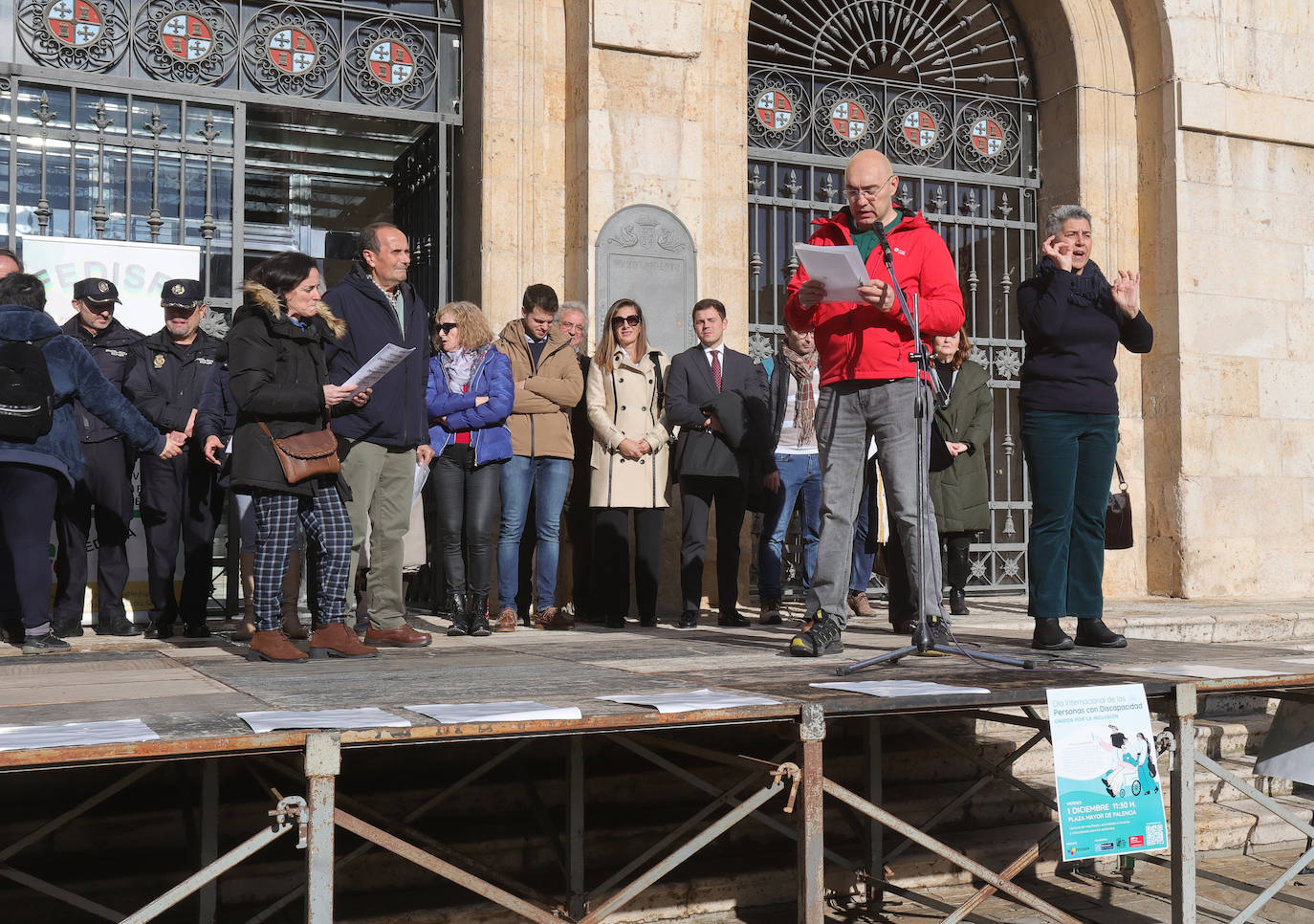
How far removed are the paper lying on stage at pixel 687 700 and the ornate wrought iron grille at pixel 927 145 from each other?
5.95 metres

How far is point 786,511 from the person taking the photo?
814cm

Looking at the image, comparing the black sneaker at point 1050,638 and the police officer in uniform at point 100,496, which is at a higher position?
the police officer in uniform at point 100,496

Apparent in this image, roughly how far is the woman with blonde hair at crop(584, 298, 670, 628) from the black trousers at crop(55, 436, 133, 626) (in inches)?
101

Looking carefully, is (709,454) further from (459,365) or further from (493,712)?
(493,712)

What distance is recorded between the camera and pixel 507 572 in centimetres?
732

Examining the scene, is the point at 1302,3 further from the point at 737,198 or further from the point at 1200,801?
the point at 1200,801

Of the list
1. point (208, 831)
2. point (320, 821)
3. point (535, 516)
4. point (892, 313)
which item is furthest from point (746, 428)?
point (320, 821)

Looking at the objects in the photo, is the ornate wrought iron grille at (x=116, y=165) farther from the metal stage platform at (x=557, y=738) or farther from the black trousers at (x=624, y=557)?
the metal stage platform at (x=557, y=738)

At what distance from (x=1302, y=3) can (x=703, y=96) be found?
17.2 feet

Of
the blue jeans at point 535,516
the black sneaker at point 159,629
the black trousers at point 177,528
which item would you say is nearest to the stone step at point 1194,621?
the blue jeans at point 535,516

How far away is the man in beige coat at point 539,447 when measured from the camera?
7.30 metres

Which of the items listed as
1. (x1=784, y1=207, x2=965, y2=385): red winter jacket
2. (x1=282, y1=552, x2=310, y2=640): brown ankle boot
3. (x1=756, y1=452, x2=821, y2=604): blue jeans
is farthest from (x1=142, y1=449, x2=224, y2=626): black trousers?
(x1=784, y1=207, x2=965, y2=385): red winter jacket

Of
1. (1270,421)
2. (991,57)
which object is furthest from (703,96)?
(1270,421)

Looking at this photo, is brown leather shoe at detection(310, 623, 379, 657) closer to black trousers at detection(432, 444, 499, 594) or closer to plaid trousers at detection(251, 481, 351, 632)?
plaid trousers at detection(251, 481, 351, 632)
